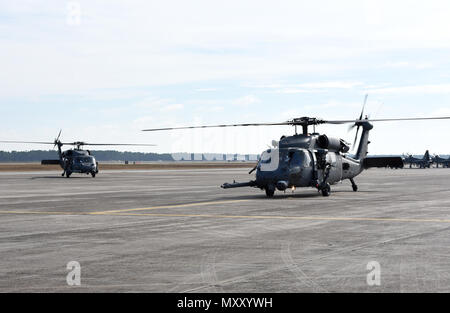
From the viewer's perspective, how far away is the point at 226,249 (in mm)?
13344

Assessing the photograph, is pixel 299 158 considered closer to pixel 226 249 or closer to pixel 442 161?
pixel 226 249

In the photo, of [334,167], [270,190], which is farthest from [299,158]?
[334,167]

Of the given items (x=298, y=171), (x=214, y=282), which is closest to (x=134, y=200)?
(x=298, y=171)

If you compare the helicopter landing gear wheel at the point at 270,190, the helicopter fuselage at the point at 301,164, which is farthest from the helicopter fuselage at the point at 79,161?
the helicopter landing gear wheel at the point at 270,190

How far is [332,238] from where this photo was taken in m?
15.2

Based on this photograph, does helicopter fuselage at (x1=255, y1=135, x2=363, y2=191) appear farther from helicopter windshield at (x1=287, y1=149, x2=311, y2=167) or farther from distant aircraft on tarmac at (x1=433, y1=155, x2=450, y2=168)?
distant aircraft on tarmac at (x1=433, y1=155, x2=450, y2=168)

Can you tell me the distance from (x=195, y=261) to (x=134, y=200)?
61.1ft

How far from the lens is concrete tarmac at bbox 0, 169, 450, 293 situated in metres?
9.62

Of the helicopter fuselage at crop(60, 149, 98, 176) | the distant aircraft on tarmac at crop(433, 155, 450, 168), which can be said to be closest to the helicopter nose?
the helicopter fuselage at crop(60, 149, 98, 176)

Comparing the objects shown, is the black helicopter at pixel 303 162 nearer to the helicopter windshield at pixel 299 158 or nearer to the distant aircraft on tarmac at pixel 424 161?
the helicopter windshield at pixel 299 158

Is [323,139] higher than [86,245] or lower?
higher

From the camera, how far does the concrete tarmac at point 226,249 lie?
962 cm

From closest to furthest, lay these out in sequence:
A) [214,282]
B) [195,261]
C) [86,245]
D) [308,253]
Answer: [214,282]
[195,261]
[308,253]
[86,245]

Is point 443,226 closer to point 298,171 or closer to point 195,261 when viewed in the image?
point 195,261
